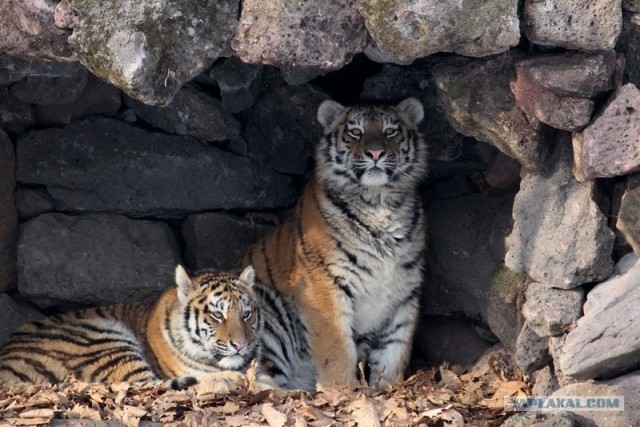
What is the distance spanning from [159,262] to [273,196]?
98 cm

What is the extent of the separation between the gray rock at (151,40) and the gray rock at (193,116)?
1852mm

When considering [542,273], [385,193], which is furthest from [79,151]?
[542,273]

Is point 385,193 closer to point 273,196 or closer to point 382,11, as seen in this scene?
point 273,196

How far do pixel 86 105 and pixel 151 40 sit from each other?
2.20 m

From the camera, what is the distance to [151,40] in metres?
5.88

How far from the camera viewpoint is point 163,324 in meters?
7.42

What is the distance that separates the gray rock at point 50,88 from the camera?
294 inches

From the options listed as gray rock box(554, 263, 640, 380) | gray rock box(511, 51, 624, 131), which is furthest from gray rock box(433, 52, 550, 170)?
gray rock box(554, 263, 640, 380)

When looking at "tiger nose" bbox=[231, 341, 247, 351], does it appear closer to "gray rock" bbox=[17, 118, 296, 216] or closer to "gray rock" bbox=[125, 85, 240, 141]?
"gray rock" bbox=[17, 118, 296, 216]

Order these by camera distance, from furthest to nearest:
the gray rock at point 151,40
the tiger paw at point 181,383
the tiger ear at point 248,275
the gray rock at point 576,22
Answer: the tiger ear at point 248,275, the tiger paw at point 181,383, the gray rock at point 151,40, the gray rock at point 576,22

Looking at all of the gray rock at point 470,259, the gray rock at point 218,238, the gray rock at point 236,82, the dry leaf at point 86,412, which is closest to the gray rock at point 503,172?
the gray rock at point 470,259

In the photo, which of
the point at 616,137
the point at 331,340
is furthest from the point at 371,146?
the point at 616,137

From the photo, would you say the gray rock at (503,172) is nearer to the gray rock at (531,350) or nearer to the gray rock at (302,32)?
the gray rock at (531,350)

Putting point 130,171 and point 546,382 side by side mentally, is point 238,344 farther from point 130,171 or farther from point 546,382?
point 546,382
